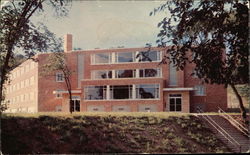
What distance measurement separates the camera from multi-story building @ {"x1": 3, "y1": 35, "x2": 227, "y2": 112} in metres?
5.37

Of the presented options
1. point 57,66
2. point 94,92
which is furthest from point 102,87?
Answer: point 57,66

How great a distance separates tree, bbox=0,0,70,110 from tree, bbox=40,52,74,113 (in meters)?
0.38

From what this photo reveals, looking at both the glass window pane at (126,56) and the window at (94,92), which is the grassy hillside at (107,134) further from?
the glass window pane at (126,56)

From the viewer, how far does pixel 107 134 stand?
645cm

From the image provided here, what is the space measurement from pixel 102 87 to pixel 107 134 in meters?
1.52

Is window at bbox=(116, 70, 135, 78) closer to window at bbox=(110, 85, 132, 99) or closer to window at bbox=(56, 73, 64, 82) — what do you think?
window at bbox=(110, 85, 132, 99)

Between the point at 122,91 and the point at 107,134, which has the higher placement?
the point at 122,91

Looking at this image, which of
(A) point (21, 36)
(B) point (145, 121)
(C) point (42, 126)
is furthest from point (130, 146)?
(A) point (21, 36)

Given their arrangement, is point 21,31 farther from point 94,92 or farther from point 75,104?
point 94,92

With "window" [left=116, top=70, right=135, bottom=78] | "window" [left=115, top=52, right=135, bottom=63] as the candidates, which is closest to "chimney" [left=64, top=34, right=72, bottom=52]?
"window" [left=115, top=52, right=135, bottom=63]

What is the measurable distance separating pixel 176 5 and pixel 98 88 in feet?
12.1

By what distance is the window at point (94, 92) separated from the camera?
261 inches

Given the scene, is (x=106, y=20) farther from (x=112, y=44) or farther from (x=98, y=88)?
(x=98, y=88)

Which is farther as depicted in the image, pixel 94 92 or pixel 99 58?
pixel 94 92
